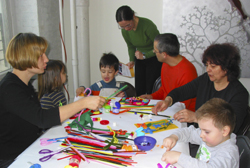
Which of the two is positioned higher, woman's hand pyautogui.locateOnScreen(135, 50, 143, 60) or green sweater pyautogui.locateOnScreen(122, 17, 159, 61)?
green sweater pyautogui.locateOnScreen(122, 17, 159, 61)

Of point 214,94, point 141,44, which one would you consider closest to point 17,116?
point 214,94

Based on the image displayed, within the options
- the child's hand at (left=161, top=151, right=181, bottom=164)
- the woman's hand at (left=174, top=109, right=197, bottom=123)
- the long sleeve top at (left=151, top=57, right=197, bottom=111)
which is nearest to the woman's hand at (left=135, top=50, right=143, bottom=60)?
the long sleeve top at (left=151, top=57, right=197, bottom=111)

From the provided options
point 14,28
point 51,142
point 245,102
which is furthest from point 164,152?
point 14,28

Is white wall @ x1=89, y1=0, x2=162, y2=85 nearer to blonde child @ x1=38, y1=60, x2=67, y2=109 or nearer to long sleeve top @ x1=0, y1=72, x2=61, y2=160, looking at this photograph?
blonde child @ x1=38, y1=60, x2=67, y2=109

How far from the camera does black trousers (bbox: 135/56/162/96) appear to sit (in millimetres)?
3223

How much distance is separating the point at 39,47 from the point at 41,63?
0.38ft

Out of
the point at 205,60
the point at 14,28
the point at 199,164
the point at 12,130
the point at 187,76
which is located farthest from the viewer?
the point at 14,28

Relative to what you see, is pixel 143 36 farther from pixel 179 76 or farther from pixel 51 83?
pixel 51 83

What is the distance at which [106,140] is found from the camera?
4.38 feet

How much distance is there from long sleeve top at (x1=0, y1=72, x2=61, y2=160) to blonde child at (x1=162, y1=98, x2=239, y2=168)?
2.38ft

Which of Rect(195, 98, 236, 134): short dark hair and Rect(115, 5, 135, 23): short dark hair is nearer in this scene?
Rect(195, 98, 236, 134): short dark hair

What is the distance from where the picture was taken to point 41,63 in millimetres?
1616

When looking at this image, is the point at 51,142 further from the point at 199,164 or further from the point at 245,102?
the point at 245,102

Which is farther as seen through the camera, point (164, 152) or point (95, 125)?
point (95, 125)
